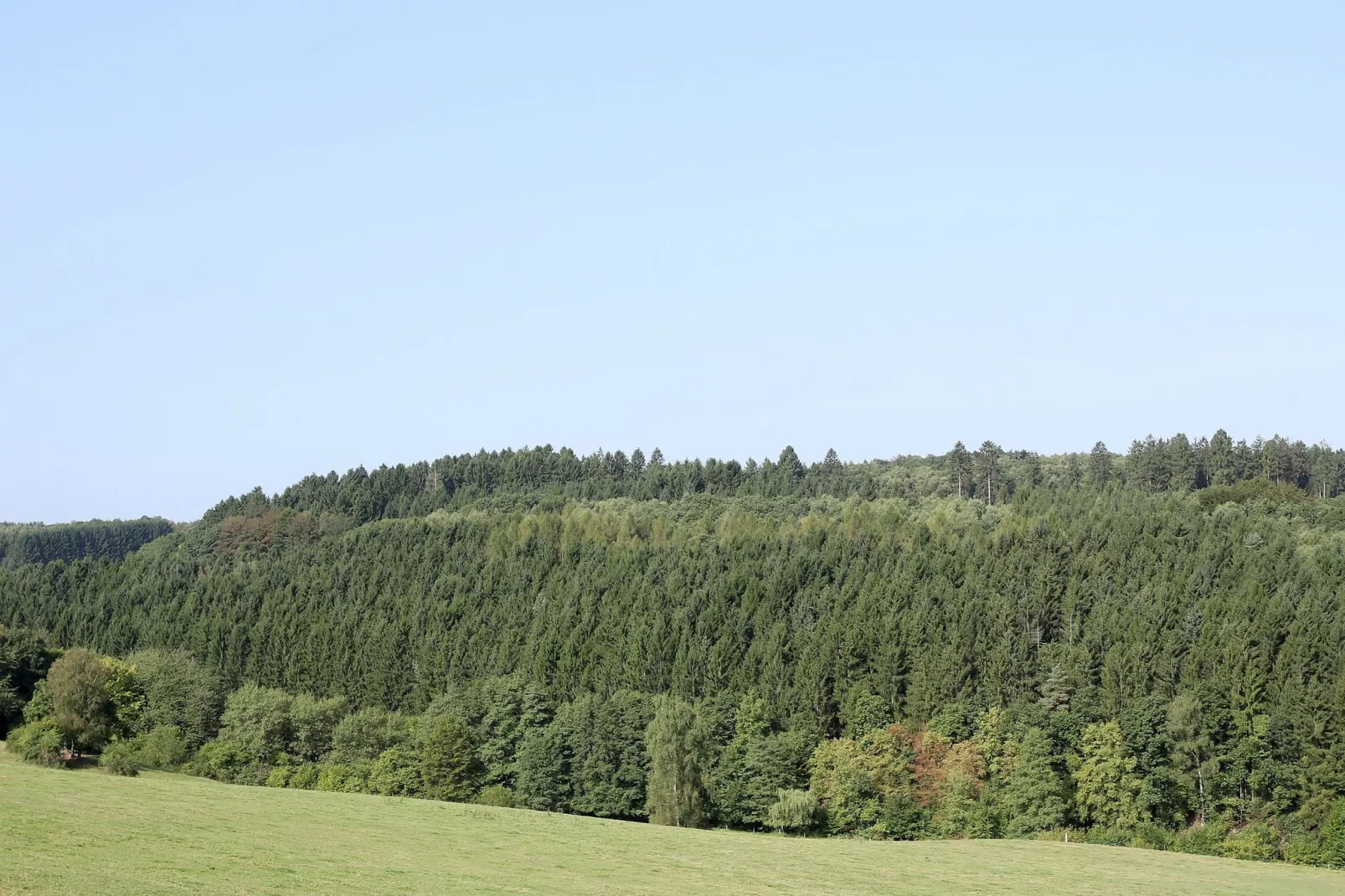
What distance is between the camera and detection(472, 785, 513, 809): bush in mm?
123188

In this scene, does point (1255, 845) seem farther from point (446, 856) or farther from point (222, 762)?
point (222, 762)

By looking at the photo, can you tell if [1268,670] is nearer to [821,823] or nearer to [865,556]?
[821,823]

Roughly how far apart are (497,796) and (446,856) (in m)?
62.1

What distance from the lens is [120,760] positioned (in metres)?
116

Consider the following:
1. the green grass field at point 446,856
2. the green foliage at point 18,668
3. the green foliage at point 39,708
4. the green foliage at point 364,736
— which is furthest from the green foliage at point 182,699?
the green grass field at point 446,856

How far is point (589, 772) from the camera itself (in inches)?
5221

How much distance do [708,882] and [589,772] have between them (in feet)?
236

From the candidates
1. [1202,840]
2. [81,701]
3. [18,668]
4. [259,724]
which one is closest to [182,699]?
[259,724]

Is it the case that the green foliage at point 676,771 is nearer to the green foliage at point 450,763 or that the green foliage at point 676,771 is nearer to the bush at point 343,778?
the green foliage at point 450,763

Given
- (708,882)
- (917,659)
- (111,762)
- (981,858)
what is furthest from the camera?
(917,659)

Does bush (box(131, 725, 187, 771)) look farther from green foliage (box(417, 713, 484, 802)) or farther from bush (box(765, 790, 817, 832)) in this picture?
bush (box(765, 790, 817, 832))

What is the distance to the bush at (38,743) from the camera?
115312mm

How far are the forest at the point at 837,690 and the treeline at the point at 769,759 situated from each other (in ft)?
1.03

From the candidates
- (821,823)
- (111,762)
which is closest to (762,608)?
(821,823)
